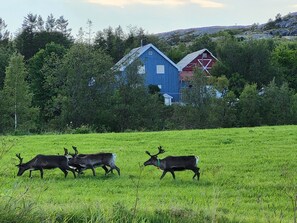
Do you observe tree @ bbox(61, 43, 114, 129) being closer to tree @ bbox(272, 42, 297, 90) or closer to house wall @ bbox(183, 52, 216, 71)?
tree @ bbox(272, 42, 297, 90)

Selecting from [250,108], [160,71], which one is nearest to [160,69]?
[160,71]

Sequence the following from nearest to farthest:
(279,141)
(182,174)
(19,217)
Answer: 1. (19,217)
2. (182,174)
3. (279,141)

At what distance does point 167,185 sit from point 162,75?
210 ft

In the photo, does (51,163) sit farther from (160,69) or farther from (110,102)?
(160,69)

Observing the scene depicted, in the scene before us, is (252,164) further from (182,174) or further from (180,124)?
(180,124)

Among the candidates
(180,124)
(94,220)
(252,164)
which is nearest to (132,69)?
(180,124)

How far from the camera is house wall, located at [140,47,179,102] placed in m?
76.1

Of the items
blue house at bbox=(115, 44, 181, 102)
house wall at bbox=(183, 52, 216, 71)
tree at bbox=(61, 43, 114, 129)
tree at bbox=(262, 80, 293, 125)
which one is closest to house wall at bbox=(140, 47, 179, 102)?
blue house at bbox=(115, 44, 181, 102)

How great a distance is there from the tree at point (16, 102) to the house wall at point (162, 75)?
26.8 m

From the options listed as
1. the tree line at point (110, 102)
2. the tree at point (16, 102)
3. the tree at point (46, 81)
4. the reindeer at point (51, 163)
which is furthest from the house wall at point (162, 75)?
the reindeer at point (51, 163)

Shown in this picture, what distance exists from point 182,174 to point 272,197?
4.33 m

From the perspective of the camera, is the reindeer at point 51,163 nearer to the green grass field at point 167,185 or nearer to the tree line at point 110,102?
the green grass field at point 167,185

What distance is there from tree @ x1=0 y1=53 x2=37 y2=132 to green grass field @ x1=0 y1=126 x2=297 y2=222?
Answer: 23.2 meters

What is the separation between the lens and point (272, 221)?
8969mm
